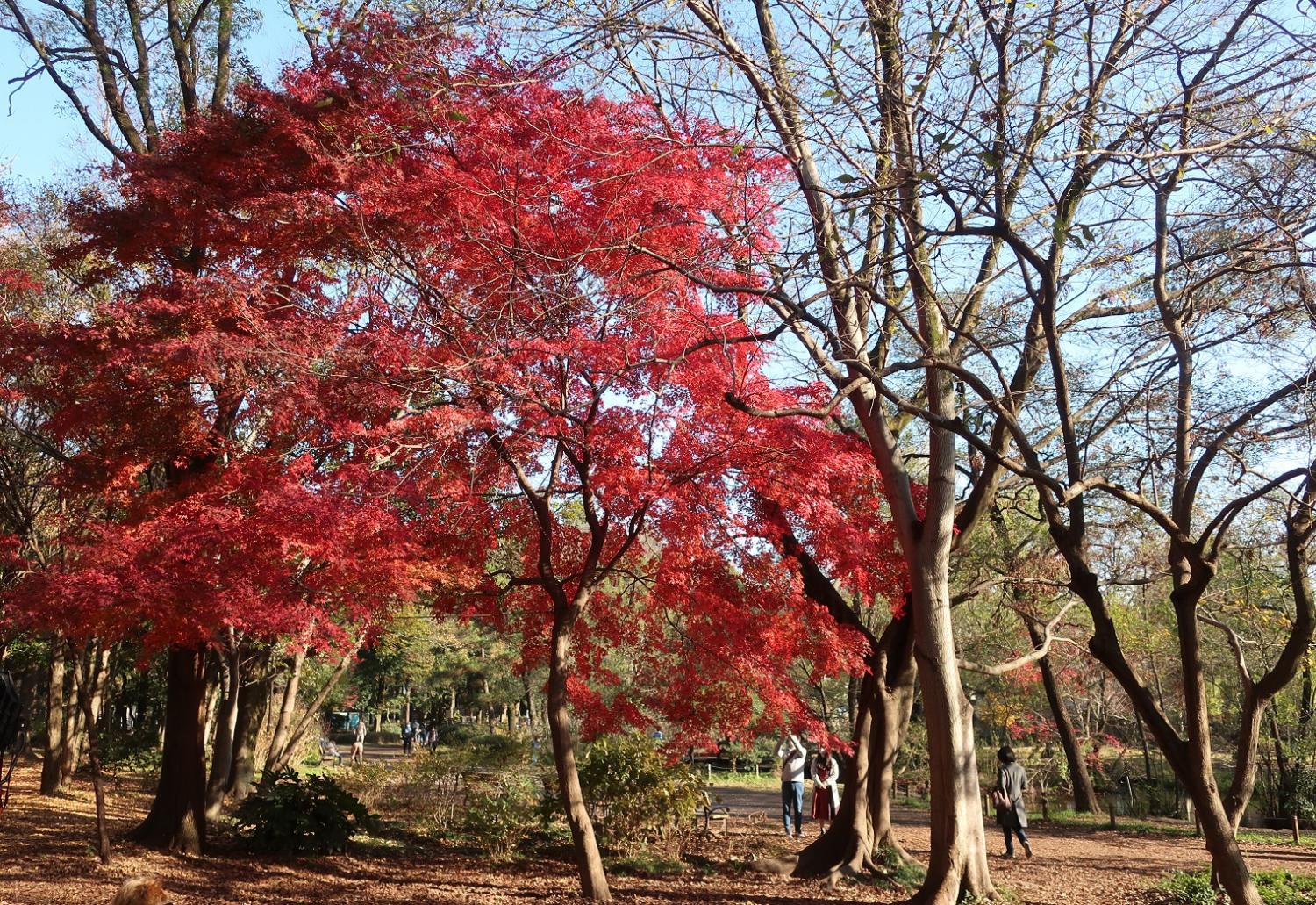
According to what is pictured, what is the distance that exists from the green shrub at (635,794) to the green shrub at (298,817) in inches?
104

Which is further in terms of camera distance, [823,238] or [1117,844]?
[1117,844]

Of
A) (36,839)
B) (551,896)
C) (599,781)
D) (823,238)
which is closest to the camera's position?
(823,238)

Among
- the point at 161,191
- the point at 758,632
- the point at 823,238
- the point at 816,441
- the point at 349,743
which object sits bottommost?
the point at 349,743

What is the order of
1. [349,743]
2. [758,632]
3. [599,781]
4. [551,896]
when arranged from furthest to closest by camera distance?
[349,743] < [599,781] < [758,632] < [551,896]

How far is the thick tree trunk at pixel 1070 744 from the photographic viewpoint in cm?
1725

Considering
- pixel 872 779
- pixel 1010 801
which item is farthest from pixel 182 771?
pixel 1010 801

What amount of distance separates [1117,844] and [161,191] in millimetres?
14486

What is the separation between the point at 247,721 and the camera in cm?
1550

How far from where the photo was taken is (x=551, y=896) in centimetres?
866

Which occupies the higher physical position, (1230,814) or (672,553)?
(672,553)

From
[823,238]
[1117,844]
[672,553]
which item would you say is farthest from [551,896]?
[1117,844]

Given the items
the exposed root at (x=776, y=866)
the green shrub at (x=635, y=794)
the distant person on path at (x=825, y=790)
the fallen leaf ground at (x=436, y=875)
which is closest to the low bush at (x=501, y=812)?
the fallen leaf ground at (x=436, y=875)

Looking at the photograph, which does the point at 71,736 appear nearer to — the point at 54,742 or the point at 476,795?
the point at 54,742

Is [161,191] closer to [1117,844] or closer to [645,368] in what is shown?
[645,368]
